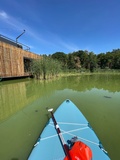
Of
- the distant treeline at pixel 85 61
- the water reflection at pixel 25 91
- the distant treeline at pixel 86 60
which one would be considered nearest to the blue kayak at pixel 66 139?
the water reflection at pixel 25 91

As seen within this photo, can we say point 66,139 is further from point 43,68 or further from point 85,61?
point 85,61

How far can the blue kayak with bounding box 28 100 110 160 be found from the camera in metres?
1.87

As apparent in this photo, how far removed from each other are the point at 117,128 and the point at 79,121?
0.81 m

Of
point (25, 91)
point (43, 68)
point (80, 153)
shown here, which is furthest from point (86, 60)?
point (80, 153)

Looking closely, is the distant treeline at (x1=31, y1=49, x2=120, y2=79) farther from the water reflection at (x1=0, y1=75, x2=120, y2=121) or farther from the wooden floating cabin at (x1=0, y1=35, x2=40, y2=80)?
the water reflection at (x1=0, y1=75, x2=120, y2=121)

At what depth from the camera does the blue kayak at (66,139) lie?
1.87 metres

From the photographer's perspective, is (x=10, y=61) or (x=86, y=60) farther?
(x=86, y=60)

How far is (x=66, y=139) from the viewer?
2223 millimetres

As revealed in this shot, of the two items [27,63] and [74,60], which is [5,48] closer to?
[27,63]

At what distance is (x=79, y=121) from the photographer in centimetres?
287

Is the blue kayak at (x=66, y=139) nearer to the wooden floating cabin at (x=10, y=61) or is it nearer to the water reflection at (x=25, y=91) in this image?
the water reflection at (x=25, y=91)

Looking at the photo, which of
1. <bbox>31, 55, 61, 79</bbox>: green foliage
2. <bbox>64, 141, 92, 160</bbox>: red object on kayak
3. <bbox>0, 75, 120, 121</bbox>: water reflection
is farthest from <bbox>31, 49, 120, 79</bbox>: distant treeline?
<bbox>64, 141, 92, 160</bbox>: red object on kayak

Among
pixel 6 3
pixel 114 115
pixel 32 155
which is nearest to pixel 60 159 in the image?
pixel 32 155

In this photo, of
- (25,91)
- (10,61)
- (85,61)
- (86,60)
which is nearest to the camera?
(25,91)
